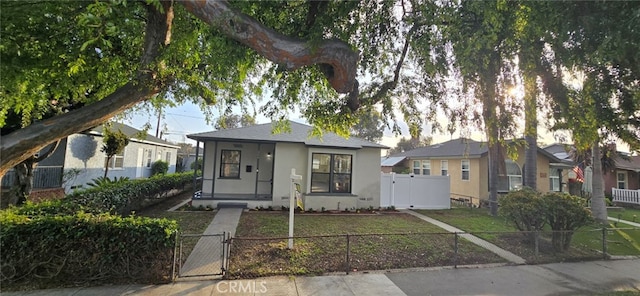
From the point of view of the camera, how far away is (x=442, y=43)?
5.53 metres

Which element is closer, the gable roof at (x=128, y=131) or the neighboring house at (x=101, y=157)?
the gable roof at (x=128, y=131)

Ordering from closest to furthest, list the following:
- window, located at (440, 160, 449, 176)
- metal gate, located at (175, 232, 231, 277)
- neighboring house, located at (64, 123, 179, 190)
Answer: metal gate, located at (175, 232, 231, 277) → neighboring house, located at (64, 123, 179, 190) → window, located at (440, 160, 449, 176)

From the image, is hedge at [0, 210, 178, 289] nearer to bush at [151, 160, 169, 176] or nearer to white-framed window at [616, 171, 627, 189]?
bush at [151, 160, 169, 176]

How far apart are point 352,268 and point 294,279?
1.30 meters

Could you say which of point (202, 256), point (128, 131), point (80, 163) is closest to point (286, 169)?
point (202, 256)

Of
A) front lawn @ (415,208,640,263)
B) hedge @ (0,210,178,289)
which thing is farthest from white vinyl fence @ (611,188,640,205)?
hedge @ (0,210,178,289)

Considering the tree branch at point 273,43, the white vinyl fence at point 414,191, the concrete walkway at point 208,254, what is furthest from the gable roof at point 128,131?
the white vinyl fence at point 414,191

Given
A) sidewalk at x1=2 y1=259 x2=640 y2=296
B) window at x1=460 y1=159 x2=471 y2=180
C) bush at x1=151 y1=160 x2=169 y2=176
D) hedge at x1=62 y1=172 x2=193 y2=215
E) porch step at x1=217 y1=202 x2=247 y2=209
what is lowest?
sidewalk at x1=2 y1=259 x2=640 y2=296

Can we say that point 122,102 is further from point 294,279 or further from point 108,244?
point 294,279

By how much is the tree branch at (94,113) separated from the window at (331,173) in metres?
7.96

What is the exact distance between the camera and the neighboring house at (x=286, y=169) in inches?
484

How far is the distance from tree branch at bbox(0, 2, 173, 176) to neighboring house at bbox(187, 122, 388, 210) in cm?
647

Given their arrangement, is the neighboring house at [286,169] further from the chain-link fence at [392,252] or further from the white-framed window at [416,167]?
the white-framed window at [416,167]

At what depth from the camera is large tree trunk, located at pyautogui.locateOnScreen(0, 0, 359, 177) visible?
421 centimetres
